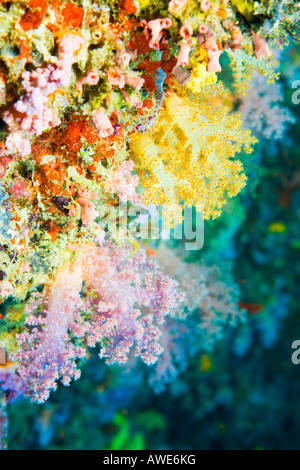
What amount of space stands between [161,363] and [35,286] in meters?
1.94

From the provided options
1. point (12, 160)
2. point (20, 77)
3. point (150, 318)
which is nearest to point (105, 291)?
point (150, 318)

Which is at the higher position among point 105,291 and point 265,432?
point 105,291

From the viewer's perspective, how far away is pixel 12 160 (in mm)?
1903

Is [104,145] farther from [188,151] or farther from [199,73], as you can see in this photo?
[199,73]

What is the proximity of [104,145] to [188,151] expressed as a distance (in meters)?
0.56

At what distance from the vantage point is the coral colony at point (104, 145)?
1.58 metres

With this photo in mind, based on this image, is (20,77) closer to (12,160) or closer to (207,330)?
(12,160)
